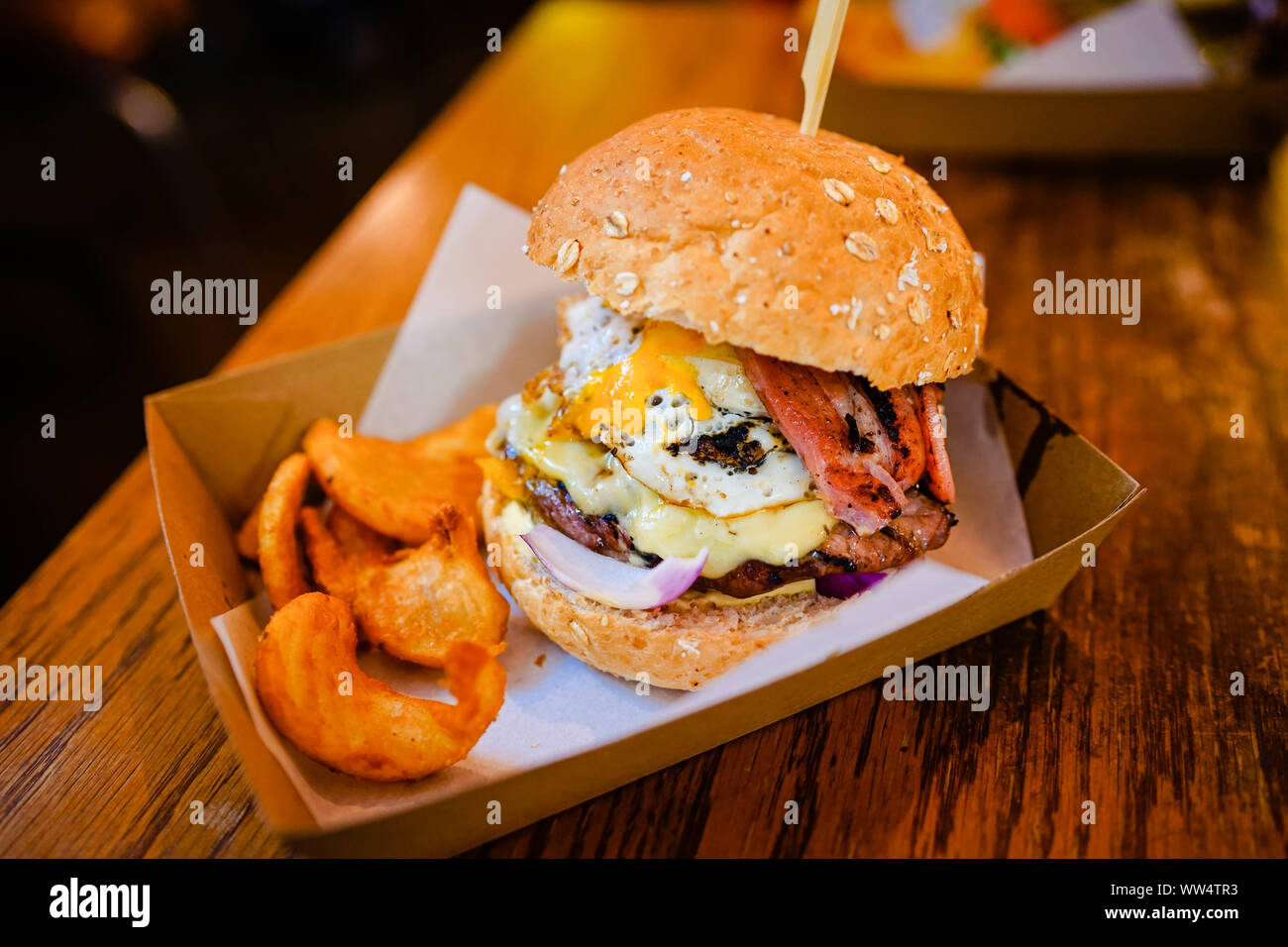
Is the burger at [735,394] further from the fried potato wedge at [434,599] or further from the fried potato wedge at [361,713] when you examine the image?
the fried potato wedge at [361,713]

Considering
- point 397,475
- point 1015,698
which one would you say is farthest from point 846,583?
point 397,475

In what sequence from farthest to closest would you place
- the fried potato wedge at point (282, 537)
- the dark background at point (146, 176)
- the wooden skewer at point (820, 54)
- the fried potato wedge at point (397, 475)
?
the dark background at point (146, 176) → the fried potato wedge at point (397, 475) → the fried potato wedge at point (282, 537) → the wooden skewer at point (820, 54)

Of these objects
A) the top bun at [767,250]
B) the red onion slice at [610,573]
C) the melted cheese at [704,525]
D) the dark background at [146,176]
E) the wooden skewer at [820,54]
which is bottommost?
the dark background at [146,176]

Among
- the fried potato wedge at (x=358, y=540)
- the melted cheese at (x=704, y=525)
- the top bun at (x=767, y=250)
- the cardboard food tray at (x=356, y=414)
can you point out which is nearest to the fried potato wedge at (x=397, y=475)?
the fried potato wedge at (x=358, y=540)

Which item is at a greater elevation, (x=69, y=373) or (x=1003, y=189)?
(x=1003, y=189)

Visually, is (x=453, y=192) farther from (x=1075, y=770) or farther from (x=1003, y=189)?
(x=1075, y=770)
